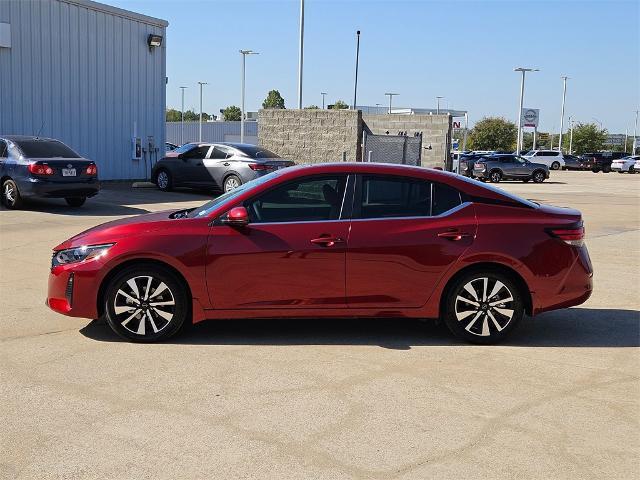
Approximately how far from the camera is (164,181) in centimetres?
2175

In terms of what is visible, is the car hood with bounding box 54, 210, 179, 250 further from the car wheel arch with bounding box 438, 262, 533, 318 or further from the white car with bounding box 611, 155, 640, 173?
→ the white car with bounding box 611, 155, 640, 173

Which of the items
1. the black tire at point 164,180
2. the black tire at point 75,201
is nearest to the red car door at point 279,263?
the black tire at point 75,201

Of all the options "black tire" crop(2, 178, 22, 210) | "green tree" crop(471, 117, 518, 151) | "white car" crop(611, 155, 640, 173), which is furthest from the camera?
"green tree" crop(471, 117, 518, 151)

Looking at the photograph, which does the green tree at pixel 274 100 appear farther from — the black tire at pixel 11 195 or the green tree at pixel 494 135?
the black tire at pixel 11 195

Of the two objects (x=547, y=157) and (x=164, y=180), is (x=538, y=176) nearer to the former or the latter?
(x=547, y=157)

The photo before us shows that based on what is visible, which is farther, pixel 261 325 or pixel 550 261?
pixel 261 325

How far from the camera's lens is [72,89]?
2231 centimetres

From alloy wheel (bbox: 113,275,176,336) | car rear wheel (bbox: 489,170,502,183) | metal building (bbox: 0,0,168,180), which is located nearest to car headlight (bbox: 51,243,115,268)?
alloy wheel (bbox: 113,275,176,336)

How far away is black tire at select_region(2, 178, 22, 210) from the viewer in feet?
49.2

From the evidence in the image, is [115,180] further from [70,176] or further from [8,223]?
[8,223]

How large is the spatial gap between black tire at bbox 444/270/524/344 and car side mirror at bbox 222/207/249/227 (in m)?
1.75

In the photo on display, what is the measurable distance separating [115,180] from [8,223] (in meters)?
11.1

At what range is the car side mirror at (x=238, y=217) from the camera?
573cm

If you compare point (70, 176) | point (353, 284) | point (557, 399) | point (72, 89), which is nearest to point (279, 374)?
point (353, 284)
